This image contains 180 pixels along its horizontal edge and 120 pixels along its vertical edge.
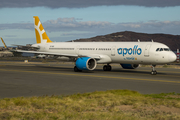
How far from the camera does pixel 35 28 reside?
133 ft

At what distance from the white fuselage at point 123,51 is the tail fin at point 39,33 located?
3843 millimetres

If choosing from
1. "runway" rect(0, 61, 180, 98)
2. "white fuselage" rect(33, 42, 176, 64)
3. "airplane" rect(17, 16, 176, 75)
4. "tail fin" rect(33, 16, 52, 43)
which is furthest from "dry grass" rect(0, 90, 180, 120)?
"tail fin" rect(33, 16, 52, 43)

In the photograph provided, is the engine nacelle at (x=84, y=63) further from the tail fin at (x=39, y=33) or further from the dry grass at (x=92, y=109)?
the dry grass at (x=92, y=109)

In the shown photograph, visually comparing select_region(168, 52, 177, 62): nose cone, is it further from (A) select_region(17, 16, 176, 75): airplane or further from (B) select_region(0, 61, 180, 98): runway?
(B) select_region(0, 61, 180, 98): runway

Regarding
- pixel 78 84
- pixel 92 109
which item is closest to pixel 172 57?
pixel 78 84

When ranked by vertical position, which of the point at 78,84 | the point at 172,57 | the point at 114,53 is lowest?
the point at 78,84

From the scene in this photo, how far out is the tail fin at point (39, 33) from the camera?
39406 millimetres

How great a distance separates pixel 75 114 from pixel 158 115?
2831 mm

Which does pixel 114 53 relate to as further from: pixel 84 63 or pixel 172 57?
pixel 172 57

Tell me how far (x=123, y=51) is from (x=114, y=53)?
1.30 meters

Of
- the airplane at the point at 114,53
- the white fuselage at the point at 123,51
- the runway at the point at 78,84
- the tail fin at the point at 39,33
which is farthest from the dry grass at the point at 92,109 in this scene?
the tail fin at the point at 39,33

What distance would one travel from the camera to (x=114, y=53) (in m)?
30.1

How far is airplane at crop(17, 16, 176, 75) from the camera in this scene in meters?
27.0

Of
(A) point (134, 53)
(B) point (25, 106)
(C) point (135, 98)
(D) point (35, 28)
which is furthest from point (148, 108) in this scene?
(D) point (35, 28)
